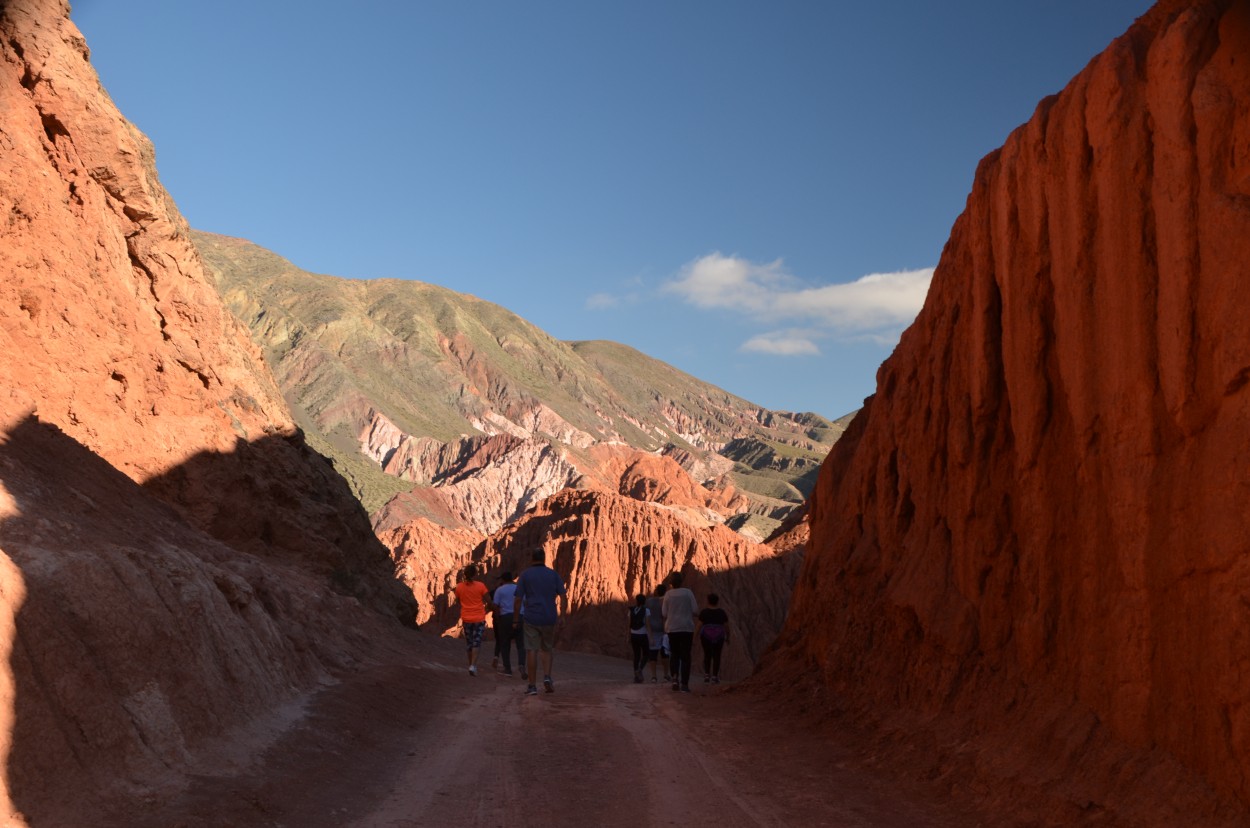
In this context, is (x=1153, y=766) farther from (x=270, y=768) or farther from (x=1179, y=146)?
(x=270, y=768)

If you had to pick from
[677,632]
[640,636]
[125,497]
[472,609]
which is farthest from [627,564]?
[125,497]

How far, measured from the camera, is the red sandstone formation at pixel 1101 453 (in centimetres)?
591

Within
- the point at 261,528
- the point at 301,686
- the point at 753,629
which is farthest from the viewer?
the point at 753,629

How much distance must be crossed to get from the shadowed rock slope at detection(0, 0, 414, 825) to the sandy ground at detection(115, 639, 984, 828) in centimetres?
50

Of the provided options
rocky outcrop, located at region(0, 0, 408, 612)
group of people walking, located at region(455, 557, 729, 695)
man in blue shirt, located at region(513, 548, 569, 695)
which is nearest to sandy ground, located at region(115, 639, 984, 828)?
man in blue shirt, located at region(513, 548, 569, 695)

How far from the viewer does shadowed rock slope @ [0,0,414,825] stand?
5781mm

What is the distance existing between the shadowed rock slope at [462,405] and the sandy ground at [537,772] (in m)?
50.8

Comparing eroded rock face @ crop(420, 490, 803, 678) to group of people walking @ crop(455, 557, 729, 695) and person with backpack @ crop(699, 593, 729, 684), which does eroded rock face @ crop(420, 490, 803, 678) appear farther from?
person with backpack @ crop(699, 593, 729, 684)

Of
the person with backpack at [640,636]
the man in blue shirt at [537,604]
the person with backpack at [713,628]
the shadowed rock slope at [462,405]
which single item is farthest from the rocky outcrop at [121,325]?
the shadowed rock slope at [462,405]

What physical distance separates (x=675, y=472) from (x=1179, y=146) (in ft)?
255

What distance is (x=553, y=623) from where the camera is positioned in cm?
1284

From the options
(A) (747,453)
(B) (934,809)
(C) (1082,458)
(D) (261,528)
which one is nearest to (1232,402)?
(C) (1082,458)

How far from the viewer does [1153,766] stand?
6.09 m

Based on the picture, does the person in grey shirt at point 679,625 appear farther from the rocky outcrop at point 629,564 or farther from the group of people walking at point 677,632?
the rocky outcrop at point 629,564
